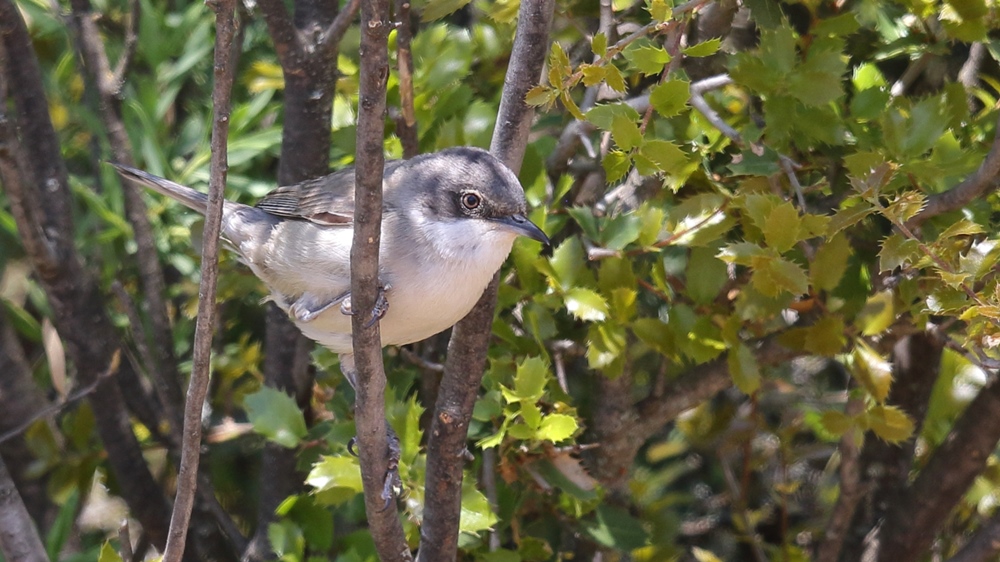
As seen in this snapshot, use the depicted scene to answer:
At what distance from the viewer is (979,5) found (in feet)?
8.17

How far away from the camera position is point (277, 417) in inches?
113

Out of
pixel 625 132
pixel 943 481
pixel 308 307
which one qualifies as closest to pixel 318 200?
pixel 308 307

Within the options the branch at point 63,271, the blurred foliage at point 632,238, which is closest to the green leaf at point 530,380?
the blurred foliage at point 632,238

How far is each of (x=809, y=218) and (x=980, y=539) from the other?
1307mm

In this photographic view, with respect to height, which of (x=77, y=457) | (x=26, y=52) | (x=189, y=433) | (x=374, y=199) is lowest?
(x=189, y=433)

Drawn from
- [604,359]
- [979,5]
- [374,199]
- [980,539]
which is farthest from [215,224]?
[980,539]

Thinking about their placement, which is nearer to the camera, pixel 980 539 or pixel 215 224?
pixel 215 224

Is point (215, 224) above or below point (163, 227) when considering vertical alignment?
below

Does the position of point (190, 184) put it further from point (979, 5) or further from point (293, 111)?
point (979, 5)

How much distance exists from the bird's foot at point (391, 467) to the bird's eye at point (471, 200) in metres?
0.59

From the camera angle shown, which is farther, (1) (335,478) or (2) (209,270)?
(1) (335,478)

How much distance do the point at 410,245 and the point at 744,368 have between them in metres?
0.93

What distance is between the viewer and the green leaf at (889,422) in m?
2.56

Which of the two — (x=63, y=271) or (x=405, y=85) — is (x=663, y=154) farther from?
(x=63, y=271)
